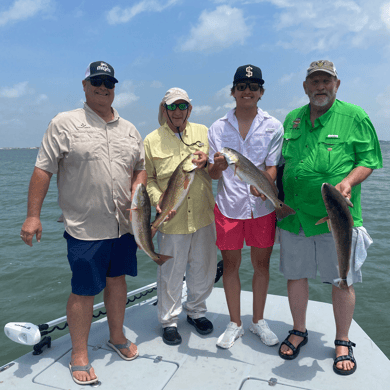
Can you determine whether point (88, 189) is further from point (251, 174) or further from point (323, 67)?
point (323, 67)

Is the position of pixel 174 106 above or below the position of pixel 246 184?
above

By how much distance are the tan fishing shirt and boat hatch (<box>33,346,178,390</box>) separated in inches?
55.2

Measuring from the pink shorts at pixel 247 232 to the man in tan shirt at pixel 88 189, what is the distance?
1081 mm

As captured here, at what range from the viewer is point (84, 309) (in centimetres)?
348

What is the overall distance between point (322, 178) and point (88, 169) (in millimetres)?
2294

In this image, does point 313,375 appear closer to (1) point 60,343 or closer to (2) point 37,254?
(1) point 60,343

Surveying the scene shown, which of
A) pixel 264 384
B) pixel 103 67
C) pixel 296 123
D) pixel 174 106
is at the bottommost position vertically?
pixel 264 384

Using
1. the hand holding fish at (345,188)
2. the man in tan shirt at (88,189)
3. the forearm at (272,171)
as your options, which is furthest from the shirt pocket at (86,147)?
the hand holding fish at (345,188)

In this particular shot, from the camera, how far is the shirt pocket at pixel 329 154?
3.29m

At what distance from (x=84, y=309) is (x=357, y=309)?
231 inches

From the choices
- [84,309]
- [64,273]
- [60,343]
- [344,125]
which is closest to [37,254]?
[64,273]

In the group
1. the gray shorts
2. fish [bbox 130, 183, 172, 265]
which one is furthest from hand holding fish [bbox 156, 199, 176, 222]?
the gray shorts

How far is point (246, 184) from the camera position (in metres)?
3.82

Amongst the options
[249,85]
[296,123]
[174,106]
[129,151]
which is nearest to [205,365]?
[129,151]
